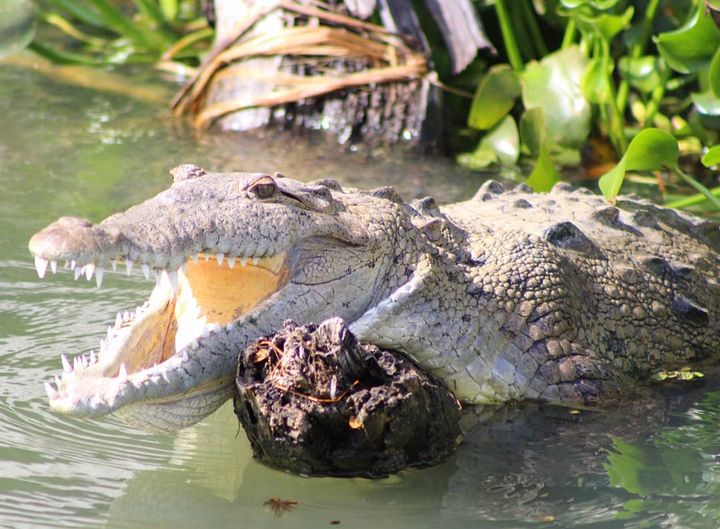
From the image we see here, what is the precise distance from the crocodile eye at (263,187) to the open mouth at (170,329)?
24cm

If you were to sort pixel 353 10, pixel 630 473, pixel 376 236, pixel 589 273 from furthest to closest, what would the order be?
pixel 353 10 < pixel 589 273 < pixel 376 236 < pixel 630 473

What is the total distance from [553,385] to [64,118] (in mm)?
5879

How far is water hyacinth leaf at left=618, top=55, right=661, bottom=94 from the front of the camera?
27.1 ft

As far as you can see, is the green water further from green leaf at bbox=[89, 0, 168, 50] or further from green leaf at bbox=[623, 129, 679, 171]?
green leaf at bbox=[89, 0, 168, 50]

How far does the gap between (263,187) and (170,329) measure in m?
0.66

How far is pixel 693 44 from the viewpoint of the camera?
6449mm

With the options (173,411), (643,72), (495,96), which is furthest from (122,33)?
(173,411)

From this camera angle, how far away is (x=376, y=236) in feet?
14.5

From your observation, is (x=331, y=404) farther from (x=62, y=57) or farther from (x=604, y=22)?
(x=62, y=57)

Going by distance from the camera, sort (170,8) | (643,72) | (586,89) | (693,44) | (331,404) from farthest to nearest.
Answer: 1. (170,8)
2. (643,72)
3. (586,89)
4. (693,44)
5. (331,404)

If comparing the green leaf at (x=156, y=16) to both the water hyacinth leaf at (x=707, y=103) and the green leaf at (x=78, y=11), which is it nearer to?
the green leaf at (x=78, y=11)

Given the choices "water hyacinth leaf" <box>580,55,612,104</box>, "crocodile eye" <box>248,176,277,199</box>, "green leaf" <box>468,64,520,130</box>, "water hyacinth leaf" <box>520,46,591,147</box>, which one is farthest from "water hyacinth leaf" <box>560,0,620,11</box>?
"crocodile eye" <box>248,176,277,199</box>

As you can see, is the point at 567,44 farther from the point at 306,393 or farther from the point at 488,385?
the point at 306,393

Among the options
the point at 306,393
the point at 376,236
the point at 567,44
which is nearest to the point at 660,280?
the point at 376,236
